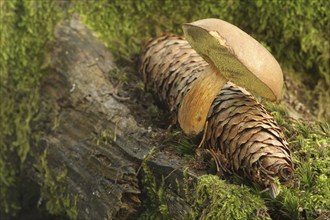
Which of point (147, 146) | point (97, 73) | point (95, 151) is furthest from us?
point (97, 73)

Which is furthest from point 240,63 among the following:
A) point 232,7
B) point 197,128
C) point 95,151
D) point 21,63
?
point 21,63

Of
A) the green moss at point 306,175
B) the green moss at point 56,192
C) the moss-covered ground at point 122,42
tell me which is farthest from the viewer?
the moss-covered ground at point 122,42

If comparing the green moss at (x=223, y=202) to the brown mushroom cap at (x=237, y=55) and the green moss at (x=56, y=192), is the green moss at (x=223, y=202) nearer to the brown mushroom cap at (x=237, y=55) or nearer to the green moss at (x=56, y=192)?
the brown mushroom cap at (x=237, y=55)

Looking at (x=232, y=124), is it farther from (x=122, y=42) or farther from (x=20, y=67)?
(x=20, y=67)

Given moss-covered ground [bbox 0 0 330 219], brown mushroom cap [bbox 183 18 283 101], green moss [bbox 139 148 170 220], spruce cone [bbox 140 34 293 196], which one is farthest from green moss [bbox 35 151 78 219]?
brown mushroom cap [bbox 183 18 283 101]

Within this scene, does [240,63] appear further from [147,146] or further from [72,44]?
[72,44]

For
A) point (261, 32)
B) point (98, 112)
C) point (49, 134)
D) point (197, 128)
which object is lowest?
point (49, 134)

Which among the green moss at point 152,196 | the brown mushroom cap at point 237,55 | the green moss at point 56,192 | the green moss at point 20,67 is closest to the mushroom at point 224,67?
the brown mushroom cap at point 237,55

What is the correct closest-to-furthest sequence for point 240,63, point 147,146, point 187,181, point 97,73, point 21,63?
point 240,63
point 187,181
point 147,146
point 97,73
point 21,63

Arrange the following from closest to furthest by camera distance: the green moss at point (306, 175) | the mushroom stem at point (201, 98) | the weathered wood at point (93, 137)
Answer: the green moss at point (306, 175) < the mushroom stem at point (201, 98) < the weathered wood at point (93, 137)
